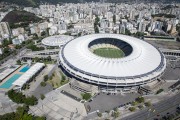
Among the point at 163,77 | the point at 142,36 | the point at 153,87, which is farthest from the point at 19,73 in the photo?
the point at 142,36

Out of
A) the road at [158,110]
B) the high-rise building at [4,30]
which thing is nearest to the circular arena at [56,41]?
the high-rise building at [4,30]

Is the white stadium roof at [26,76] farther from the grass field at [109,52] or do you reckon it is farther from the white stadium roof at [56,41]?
the grass field at [109,52]

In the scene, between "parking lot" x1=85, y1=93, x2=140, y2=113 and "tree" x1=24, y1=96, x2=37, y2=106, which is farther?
"parking lot" x1=85, y1=93, x2=140, y2=113

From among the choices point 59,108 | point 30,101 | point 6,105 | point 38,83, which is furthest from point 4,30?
point 59,108

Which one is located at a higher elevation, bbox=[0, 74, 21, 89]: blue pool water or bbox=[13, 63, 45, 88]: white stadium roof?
bbox=[13, 63, 45, 88]: white stadium roof

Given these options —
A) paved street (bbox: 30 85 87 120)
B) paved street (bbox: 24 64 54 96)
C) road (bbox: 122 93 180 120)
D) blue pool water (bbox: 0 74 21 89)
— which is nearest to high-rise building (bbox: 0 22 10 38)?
blue pool water (bbox: 0 74 21 89)

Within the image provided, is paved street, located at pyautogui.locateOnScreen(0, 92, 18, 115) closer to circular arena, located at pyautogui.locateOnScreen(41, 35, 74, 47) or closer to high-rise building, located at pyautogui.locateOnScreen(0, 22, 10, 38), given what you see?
circular arena, located at pyautogui.locateOnScreen(41, 35, 74, 47)
